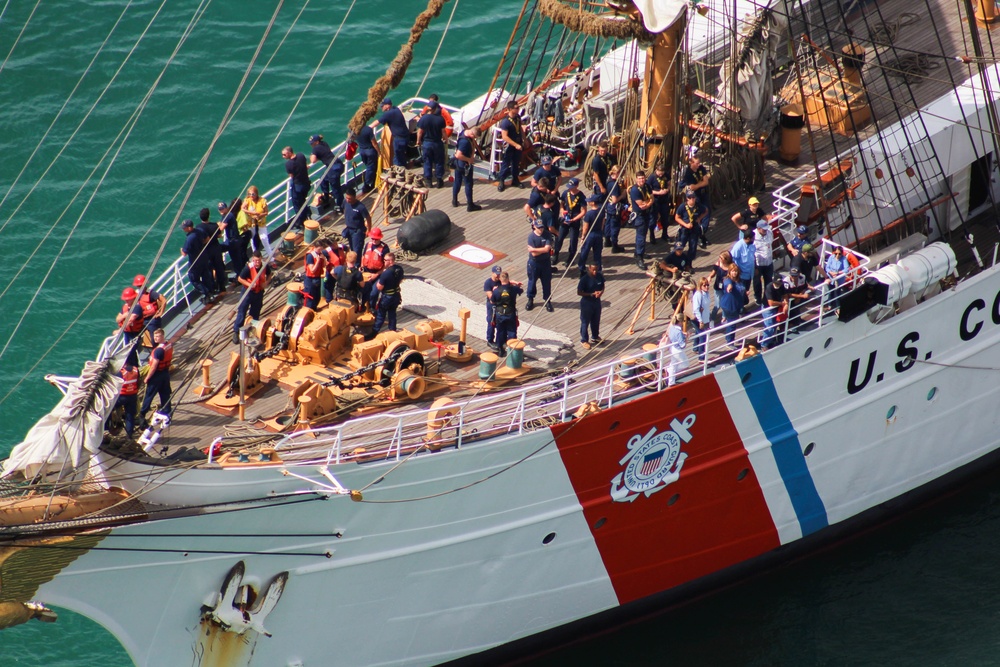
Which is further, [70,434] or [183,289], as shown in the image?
[183,289]

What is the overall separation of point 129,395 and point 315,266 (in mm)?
3663

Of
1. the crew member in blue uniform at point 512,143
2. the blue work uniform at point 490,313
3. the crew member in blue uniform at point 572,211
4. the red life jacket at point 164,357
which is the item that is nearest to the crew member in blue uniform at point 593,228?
the crew member in blue uniform at point 572,211

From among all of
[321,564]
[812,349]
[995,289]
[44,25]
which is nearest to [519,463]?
[321,564]

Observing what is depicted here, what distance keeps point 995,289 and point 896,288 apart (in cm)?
277

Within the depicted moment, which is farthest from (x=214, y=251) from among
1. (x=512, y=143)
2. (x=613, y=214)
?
(x=613, y=214)

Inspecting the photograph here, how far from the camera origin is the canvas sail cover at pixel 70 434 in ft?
52.4

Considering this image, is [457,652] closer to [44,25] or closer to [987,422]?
[987,422]

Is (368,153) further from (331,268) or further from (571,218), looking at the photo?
(571,218)

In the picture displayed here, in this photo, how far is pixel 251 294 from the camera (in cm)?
1975

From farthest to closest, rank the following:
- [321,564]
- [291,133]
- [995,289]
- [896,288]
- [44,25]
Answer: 1. [44,25]
2. [291,133]
3. [995,289]
4. [896,288]
5. [321,564]

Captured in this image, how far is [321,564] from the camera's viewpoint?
1759cm

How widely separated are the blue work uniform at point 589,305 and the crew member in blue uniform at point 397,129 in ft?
18.9

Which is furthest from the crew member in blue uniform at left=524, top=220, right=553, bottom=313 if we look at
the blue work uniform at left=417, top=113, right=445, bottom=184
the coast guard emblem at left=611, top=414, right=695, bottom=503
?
the blue work uniform at left=417, top=113, right=445, bottom=184

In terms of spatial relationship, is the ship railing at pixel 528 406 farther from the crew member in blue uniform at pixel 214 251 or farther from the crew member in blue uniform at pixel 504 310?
the crew member in blue uniform at pixel 214 251
